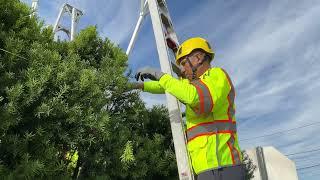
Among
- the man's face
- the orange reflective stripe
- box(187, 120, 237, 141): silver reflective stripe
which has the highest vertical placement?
the man's face

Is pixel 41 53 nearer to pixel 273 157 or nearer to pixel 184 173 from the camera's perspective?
pixel 184 173

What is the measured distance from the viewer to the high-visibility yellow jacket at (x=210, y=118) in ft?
13.4

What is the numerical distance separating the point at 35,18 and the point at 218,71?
9.79ft

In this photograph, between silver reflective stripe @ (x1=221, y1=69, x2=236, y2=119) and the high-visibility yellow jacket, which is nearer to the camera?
the high-visibility yellow jacket

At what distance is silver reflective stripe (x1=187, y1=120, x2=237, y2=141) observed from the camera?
423cm

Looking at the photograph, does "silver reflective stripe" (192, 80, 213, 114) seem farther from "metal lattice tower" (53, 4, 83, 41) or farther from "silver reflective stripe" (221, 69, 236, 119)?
"metal lattice tower" (53, 4, 83, 41)

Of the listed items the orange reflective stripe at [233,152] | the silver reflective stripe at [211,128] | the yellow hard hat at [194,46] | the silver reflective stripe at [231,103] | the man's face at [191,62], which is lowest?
the orange reflective stripe at [233,152]

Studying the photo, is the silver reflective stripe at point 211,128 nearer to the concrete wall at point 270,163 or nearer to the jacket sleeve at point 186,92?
the jacket sleeve at point 186,92

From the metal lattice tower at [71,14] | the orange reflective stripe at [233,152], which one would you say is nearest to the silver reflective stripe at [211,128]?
the orange reflective stripe at [233,152]

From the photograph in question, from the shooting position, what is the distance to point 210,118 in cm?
429

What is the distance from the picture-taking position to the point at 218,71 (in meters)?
4.29

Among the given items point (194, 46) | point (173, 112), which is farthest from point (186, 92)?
point (173, 112)

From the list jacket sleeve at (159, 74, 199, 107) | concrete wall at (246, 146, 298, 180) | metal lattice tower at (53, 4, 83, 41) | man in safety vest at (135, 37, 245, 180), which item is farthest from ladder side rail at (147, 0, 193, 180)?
metal lattice tower at (53, 4, 83, 41)

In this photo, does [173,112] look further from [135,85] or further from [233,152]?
[233,152]
